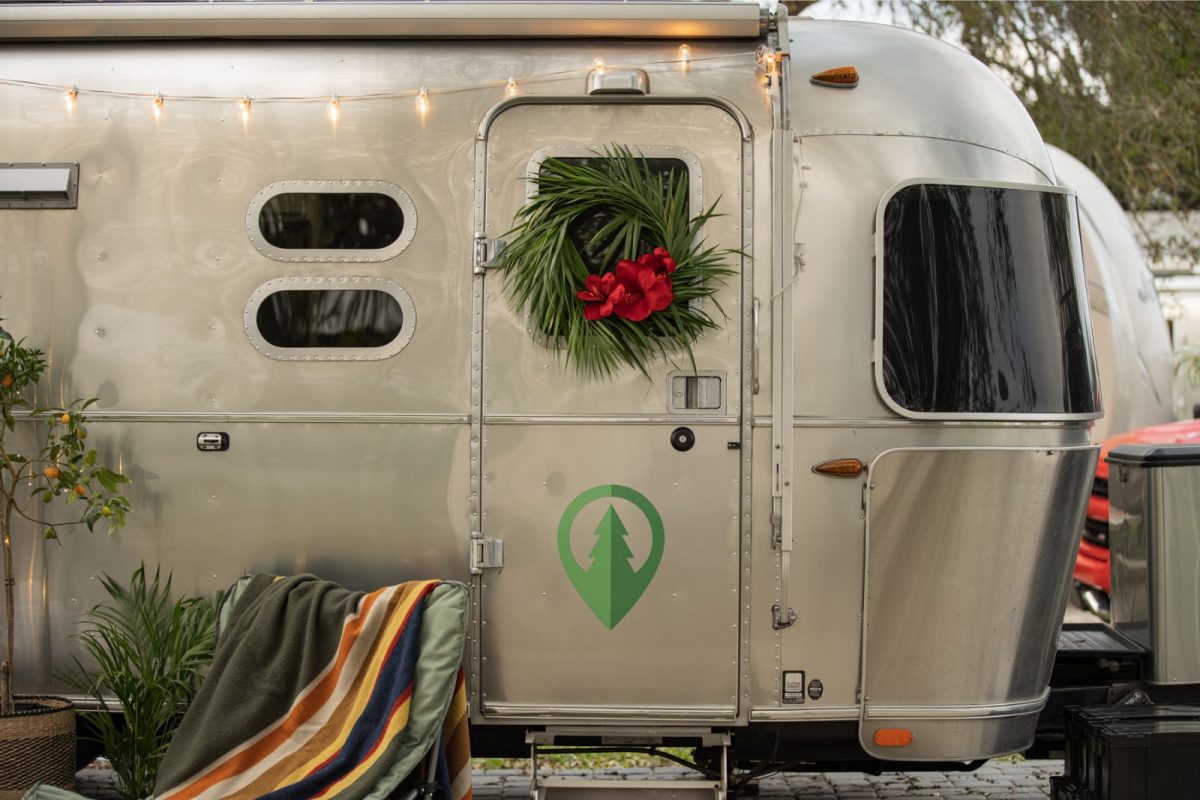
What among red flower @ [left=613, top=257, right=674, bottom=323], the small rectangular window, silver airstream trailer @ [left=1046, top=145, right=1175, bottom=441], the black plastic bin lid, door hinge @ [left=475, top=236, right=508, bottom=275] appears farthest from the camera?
silver airstream trailer @ [left=1046, top=145, right=1175, bottom=441]

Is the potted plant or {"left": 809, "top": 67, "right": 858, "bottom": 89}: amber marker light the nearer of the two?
the potted plant

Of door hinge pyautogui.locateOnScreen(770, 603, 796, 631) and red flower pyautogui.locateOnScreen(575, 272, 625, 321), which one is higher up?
red flower pyautogui.locateOnScreen(575, 272, 625, 321)

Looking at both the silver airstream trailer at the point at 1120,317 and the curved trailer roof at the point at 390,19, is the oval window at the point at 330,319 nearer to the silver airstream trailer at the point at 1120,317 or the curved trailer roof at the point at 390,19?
the curved trailer roof at the point at 390,19

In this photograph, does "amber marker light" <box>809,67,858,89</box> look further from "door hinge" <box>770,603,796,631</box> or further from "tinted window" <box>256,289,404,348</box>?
"door hinge" <box>770,603,796,631</box>

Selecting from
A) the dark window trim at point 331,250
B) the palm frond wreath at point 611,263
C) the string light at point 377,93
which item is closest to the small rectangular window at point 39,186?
the string light at point 377,93

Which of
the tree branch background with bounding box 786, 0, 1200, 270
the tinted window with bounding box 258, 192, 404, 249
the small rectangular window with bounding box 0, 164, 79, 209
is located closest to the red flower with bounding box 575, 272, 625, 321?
the tinted window with bounding box 258, 192, 404, 249

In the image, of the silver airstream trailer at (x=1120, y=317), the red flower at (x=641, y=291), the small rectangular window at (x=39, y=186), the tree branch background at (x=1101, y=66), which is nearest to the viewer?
the red flower at (x=641, y=291)

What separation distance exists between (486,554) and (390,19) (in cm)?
196

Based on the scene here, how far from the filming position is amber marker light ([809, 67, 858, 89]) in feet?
14.0

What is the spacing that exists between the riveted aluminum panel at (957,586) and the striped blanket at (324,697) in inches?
58.5

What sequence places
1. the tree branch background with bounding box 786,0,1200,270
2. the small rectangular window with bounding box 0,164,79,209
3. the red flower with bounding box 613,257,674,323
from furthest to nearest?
1. the tree branch background with bounding box 786,0,1200,270
2. the small rectangular window with bounding box 0,164,79,209
3. the red flower with bounding box 613,257,674,323

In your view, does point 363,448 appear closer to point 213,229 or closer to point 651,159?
point 213,229

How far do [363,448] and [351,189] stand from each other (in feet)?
3.09

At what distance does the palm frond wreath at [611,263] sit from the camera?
4.16 m
